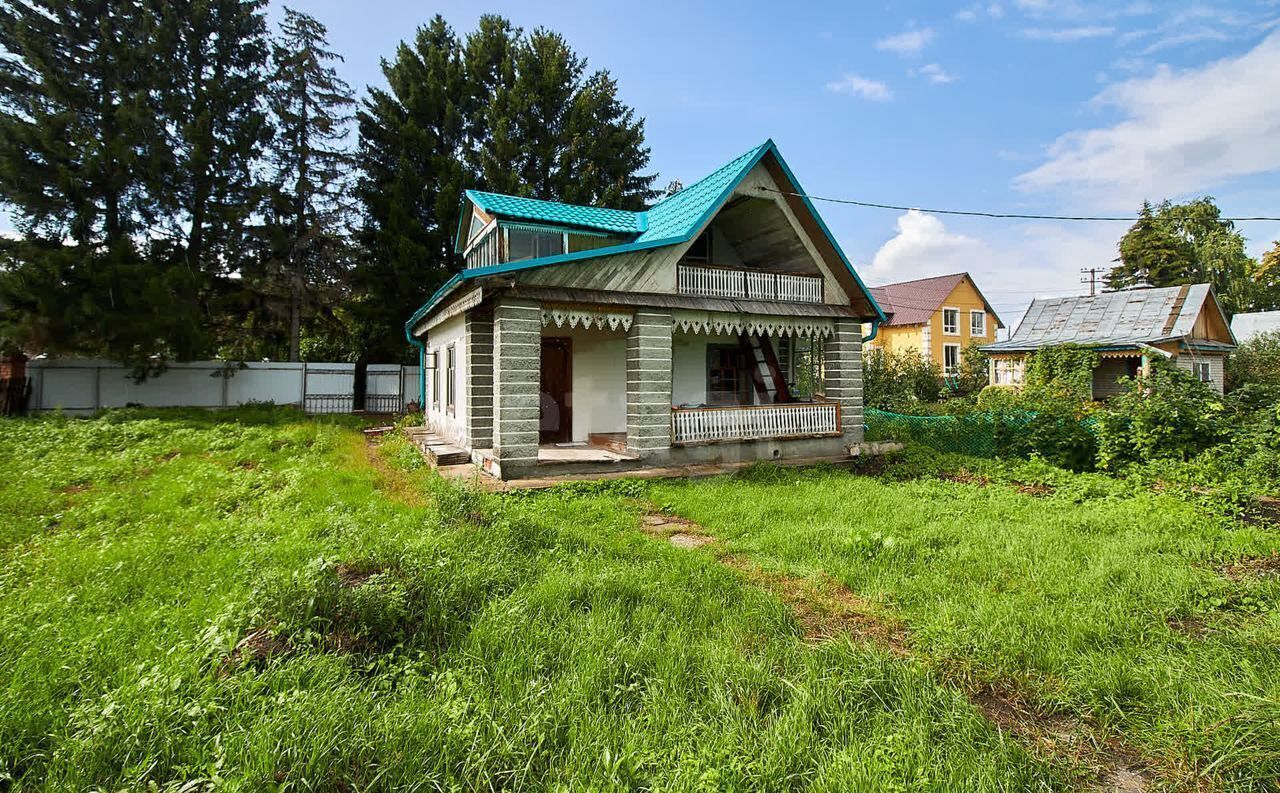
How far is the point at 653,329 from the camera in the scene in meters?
10.6

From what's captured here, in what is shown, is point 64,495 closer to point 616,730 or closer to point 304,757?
point 304,757

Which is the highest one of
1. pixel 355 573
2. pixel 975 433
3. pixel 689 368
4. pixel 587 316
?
pixel 587 316

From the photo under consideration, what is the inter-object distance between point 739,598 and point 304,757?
3.27 meters

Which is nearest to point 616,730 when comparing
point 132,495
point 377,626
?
point 377,626

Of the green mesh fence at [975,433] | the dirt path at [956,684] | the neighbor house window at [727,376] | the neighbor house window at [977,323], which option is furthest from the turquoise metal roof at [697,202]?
the neighbor house window at [977,323]

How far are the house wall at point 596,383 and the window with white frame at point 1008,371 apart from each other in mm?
21486

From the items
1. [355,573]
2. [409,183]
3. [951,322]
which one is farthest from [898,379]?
[355,573]

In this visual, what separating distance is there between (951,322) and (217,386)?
119 ft

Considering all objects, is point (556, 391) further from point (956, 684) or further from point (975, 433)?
point (956, 684)

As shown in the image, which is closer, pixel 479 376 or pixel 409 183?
pixel 479 376

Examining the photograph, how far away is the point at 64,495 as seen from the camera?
8180 mm

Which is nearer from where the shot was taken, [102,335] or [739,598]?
[739,598]

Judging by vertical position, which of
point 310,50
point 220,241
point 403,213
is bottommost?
point 220,241

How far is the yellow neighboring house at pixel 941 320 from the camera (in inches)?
1233
